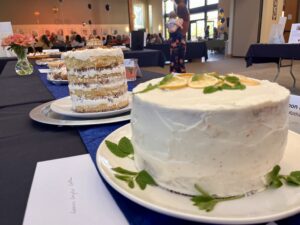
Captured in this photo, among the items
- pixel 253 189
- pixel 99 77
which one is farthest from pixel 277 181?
pixel 99 77

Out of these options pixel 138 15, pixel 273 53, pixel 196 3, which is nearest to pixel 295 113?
pixel 273 53

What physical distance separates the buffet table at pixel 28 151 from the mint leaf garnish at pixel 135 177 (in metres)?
0.03

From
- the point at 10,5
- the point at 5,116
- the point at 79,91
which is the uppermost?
the point at 10,5

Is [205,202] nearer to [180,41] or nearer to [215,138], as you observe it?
[215,138]

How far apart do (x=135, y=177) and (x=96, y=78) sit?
16.0 inches

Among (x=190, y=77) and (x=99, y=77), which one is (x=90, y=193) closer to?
(x=190, y=77)

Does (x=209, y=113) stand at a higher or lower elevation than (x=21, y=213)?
higher

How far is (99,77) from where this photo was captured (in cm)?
74

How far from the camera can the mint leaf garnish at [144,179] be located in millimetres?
392

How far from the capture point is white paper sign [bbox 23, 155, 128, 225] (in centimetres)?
36

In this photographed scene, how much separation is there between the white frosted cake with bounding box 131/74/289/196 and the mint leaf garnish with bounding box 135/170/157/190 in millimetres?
11

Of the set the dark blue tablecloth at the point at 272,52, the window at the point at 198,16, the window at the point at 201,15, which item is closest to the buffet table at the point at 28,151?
the dark blue tablecloth at the point at 272,52

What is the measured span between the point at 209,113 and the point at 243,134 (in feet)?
0.18

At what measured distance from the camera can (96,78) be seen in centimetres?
74
